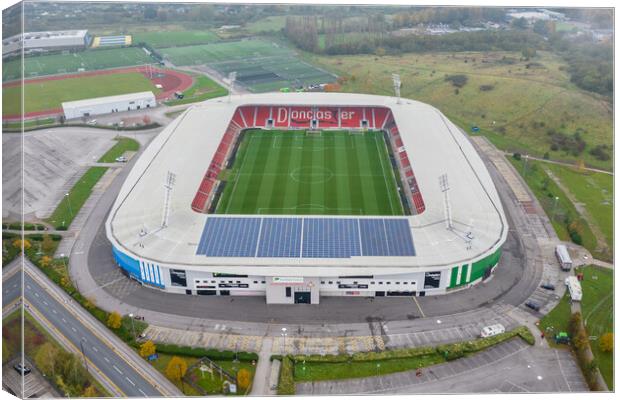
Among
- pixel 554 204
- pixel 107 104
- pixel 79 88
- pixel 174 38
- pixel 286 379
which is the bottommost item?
pixel 286 379

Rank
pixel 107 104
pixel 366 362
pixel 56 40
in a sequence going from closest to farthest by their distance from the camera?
pixel 366 362, pixel 107 104, pixel 56 40

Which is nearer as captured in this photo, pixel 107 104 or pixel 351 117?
pixel 351 117

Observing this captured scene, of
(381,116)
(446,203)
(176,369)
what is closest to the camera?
(176,369)

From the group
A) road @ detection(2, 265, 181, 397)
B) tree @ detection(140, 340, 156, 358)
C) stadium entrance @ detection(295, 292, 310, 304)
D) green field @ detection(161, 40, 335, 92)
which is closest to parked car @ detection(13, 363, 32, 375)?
road @ detection(2, 265, 181, 397)

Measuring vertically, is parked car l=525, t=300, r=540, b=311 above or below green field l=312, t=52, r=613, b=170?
below

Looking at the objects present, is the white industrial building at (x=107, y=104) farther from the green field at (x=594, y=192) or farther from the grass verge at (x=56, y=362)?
the green field at (x=594, y=192)

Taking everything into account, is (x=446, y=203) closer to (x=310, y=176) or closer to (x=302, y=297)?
(x=302, y=297)

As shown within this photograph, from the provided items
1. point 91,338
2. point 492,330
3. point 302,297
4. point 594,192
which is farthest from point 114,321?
point 594,192

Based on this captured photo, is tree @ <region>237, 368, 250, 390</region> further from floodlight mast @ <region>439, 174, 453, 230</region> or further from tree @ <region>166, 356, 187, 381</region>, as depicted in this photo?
floodlight mast @ <region>439, 174, 453, 230</region>
